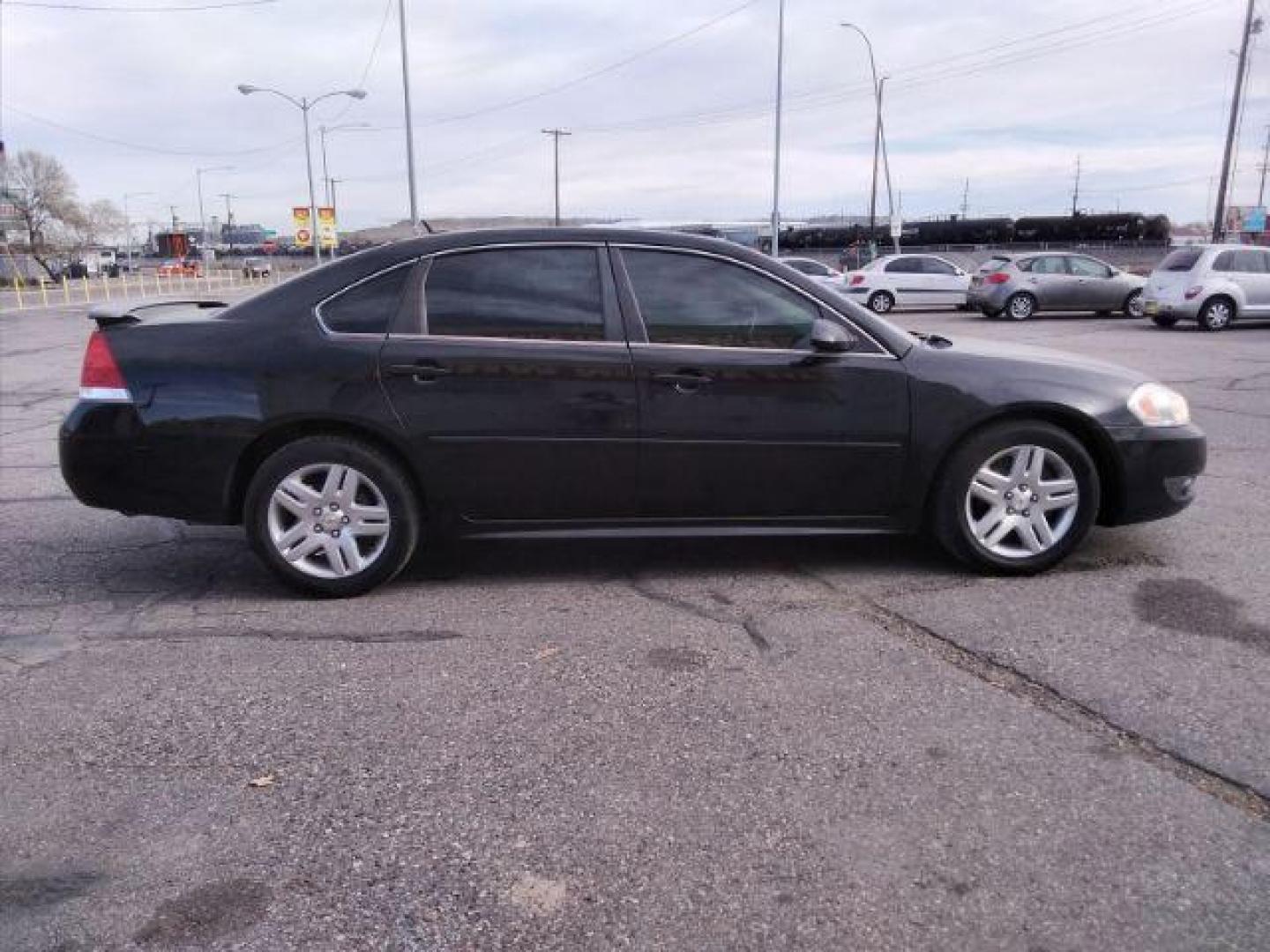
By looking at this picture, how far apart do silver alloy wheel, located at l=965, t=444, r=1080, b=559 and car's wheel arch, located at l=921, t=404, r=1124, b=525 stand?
0.15 meters

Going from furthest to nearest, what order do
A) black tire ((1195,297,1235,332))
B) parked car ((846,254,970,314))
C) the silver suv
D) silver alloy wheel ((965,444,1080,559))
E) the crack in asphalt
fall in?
parked car ((846,254,970,314)) → black tire ((1195,297,1235,332)) → the silver suv → silver alloy wheel ((965,444,1080,559)) → the crack in asphalt

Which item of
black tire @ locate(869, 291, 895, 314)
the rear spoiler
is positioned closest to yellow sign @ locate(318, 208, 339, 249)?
black tire @ locate(869, 291, 895, 314)

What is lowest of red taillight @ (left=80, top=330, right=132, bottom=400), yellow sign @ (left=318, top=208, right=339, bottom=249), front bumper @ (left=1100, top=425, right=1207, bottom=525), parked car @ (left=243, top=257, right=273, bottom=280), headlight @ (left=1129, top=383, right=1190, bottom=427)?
parked car @ (left=243, top=257, right=273, bottom=280)

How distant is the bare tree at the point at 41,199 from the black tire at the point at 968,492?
88.9 meters

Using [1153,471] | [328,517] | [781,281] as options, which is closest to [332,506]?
[328,517]

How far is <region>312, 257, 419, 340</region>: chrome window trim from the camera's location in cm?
441

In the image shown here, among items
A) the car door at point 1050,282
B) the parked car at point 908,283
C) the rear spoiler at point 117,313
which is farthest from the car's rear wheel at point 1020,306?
the rear spoiler at point 117,313

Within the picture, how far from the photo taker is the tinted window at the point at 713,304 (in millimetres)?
4480

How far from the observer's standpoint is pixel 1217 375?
12.3 meters

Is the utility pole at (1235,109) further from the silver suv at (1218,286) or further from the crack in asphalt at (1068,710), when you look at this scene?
the crack in asphalt at (1068,710)

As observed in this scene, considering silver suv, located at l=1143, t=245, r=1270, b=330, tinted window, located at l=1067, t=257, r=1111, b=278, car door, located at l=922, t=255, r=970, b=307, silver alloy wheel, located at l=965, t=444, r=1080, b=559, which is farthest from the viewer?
car door, located at l=922, t=255, r=970, b=307

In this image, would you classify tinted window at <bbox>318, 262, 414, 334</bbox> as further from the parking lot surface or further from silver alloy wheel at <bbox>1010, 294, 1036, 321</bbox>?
silver alloy wheel at <bbox>1010, 294, 1036, 321</bbox>

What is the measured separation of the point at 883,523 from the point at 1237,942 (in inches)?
99.8

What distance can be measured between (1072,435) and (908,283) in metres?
21.2
